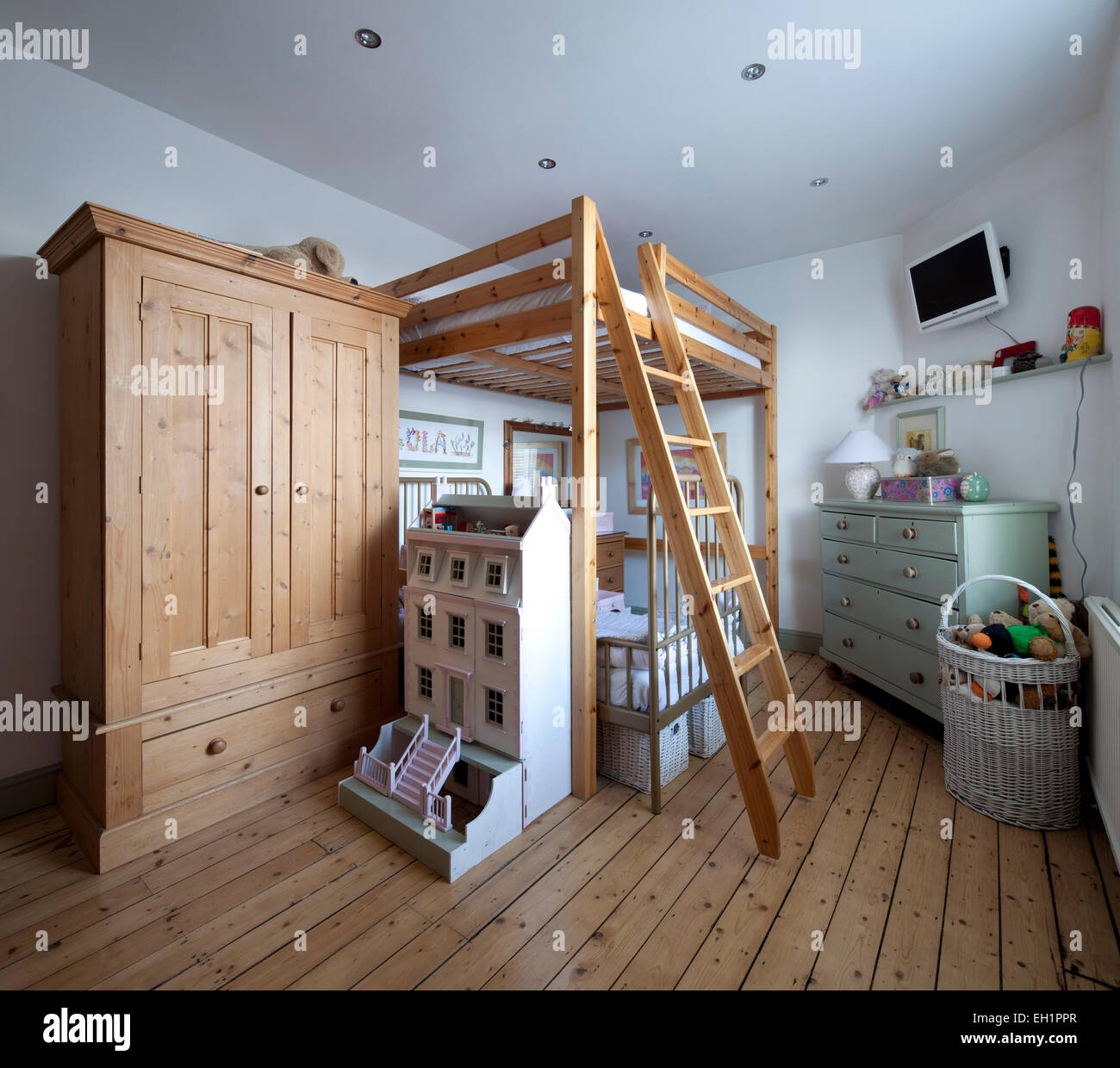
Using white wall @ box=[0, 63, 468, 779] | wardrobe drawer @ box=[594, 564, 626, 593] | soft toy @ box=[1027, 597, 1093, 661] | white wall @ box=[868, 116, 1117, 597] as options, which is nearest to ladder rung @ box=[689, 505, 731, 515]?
soft toy @ box=[1027, 597, 1093, 661]

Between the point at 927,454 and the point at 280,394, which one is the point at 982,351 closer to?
the point at 927,454

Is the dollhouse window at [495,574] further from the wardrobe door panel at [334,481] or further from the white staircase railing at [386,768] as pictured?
the wardrobe door panel at [334,481]

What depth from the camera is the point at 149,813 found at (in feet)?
6.66

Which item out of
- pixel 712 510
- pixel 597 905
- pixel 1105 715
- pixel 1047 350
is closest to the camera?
pixel 597 905

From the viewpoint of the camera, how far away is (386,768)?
7.46 feet

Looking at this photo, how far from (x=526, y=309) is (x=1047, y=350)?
2862 millimetres

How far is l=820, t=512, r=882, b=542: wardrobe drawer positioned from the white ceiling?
2.01 metres

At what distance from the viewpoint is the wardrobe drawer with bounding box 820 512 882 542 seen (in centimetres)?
326

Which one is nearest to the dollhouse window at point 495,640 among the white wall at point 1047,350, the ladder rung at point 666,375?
the ladder rung at point 666,375

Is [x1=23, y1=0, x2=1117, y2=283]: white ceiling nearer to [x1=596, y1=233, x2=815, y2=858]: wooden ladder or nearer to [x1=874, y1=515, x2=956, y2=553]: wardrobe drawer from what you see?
[x1=596, y1=233, x2=815, y2=858]: wooden ladder

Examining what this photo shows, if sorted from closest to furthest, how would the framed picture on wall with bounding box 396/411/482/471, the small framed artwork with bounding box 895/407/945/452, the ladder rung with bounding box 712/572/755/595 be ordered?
the ladder rung with bounding box 712/572/755/595
the small framed artwork with bounding box 895/407/945/452
the framed picture on wall with bounding box 396/411/482/471

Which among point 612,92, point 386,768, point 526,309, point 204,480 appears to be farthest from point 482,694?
point 612,92

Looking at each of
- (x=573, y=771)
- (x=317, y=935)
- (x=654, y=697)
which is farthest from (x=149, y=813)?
(x=654, y=697)

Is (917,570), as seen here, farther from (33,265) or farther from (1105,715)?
(33,265)
